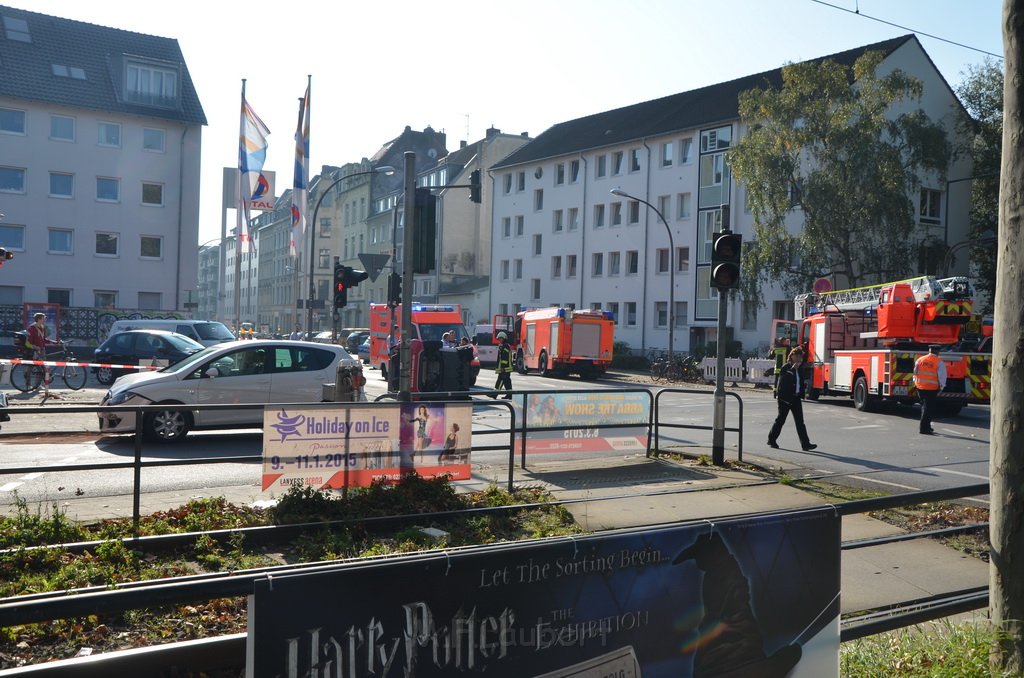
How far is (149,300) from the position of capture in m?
48.0

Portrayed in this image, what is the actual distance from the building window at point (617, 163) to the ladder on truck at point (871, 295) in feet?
85.9

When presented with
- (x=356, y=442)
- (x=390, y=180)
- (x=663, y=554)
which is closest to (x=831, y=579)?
(x=663, y=554)

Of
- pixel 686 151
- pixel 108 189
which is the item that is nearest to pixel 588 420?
pixel 686 151

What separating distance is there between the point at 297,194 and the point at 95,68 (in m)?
22.3

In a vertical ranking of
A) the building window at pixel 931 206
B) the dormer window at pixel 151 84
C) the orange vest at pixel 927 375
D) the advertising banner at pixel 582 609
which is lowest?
the advertising banner at pixel 582 609

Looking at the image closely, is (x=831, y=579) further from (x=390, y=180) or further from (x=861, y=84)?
(x=390, y=180)

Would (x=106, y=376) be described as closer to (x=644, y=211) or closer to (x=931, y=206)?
(x=644, y=211)

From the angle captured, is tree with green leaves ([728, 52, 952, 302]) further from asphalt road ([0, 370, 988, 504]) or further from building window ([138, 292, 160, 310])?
building window ([138, 292, 160, 310])

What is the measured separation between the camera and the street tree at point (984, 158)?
4300 centimetres

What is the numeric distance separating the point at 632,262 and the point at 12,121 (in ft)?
110

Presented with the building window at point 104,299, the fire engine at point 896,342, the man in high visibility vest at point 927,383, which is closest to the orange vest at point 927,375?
the man in high visibility vest at point 927,383

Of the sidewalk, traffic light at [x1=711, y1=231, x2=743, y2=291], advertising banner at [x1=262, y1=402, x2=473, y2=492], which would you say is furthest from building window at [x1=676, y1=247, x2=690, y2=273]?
advertising banner at [x1=262, y1=402, x2=473, y2=492]

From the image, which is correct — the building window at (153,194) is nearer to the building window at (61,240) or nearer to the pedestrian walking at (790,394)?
the building window at (61,240)

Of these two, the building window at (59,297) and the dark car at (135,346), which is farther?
the building window at (59,297)
